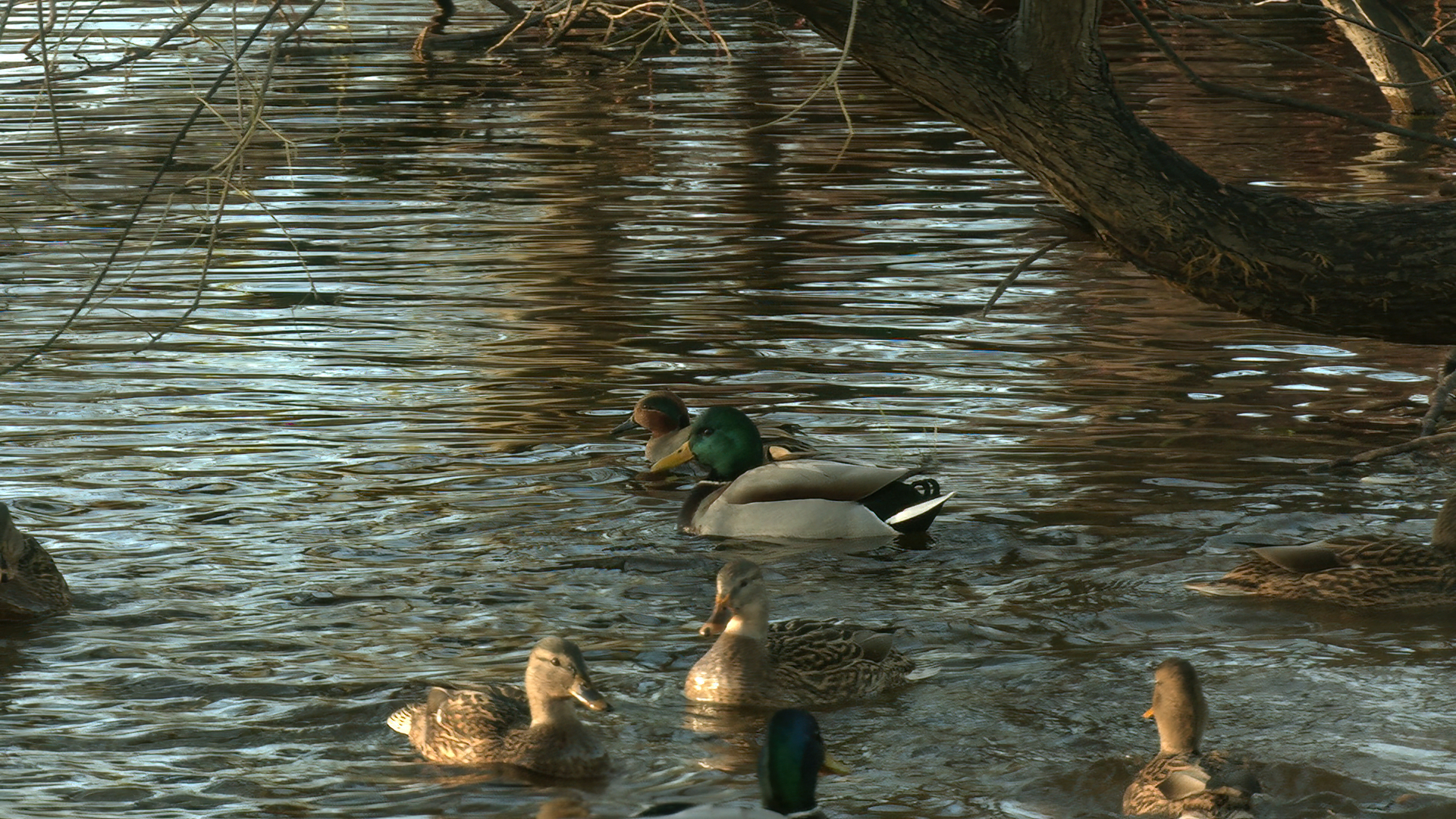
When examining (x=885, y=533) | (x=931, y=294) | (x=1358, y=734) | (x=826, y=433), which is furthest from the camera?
(x=931, y=294)

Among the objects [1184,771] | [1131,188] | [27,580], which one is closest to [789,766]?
[1184,771]

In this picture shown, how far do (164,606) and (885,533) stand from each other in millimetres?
3060

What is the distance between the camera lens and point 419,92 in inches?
1083

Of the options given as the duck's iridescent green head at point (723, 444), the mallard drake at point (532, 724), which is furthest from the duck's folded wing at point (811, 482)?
the mallard drake at point (532, 724)

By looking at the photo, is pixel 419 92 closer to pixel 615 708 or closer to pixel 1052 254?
pixel 1052 254

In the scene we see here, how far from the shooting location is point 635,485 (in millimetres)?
10109

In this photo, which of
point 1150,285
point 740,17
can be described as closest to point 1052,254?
point 1150,285

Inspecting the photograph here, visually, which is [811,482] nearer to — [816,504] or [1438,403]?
[816,504]

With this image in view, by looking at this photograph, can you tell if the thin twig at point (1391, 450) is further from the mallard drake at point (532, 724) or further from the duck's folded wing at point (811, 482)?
the mallard drake at point (532, 724)

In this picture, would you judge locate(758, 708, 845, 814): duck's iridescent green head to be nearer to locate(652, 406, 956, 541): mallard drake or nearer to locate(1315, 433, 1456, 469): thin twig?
locate(652, 406, 956, 541): mallard drake

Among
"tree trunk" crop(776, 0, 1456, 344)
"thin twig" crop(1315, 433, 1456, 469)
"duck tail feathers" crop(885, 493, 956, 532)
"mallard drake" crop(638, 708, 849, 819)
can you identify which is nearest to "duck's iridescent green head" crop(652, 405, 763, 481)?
"duck tail feathers" crop(885, 493, 956, 532)

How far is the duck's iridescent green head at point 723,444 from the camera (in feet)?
31.8

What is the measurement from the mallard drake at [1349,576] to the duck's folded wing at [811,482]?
155 centimetres

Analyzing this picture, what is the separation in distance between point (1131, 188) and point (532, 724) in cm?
385
